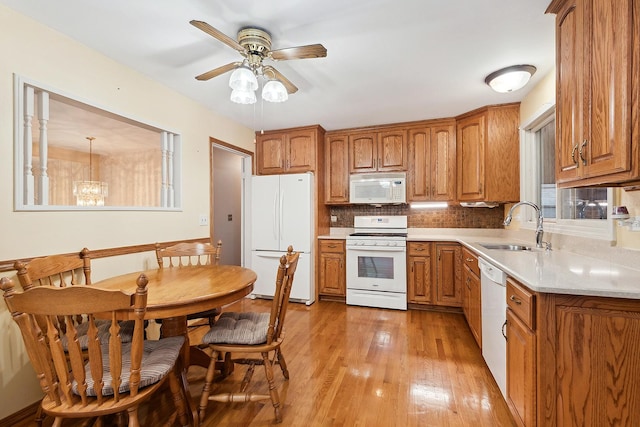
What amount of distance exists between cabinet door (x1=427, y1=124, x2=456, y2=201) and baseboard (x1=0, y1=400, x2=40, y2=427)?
3931mm

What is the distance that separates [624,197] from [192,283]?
2.58 metres

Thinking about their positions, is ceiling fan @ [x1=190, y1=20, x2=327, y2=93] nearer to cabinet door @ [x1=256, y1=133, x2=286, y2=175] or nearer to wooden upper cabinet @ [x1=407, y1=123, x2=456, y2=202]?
cabinet door @ [x1=256, y1=133, x2=286, y2=175]

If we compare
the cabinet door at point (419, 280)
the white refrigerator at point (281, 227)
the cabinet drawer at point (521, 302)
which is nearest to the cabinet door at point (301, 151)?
the white refrigerator at point (281, 227)

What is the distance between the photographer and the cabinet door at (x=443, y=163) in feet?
11.8

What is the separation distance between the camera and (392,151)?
3.80 meters

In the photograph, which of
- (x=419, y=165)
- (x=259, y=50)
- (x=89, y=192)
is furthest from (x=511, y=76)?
(x=89, y=192)

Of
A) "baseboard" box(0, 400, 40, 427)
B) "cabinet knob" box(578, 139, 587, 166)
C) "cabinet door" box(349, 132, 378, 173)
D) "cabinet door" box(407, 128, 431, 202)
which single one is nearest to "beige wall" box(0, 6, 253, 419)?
"baseboard" box(0, 400, 40, 427)

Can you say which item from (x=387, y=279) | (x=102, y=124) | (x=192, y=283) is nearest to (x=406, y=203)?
(x=387, y=279)

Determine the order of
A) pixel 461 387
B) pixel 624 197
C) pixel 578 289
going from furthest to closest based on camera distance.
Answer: pixel 461 387 < pixel 624 197 < pixel 578 289

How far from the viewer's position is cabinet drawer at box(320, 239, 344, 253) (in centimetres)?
379

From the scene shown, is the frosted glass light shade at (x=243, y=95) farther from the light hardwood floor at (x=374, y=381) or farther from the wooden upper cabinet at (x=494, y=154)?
the wooden upper cabinet at (x=494, y=154)

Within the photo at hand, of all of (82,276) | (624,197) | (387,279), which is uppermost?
(624,197)

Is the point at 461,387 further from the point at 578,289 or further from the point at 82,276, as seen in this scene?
the point at 82,276

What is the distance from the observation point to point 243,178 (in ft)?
13.3
